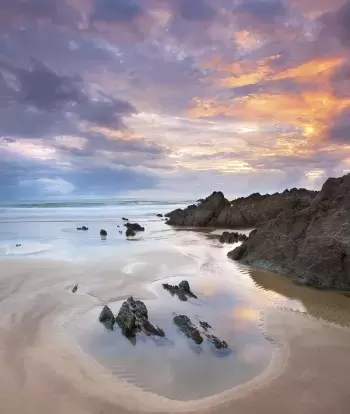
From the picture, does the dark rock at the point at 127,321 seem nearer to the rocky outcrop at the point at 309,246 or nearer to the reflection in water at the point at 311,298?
the reflection in water at the point at 311,298

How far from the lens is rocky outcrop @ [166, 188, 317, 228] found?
33.5m

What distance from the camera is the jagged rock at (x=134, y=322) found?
7.52 m

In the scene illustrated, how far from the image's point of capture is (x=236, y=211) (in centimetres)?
3447

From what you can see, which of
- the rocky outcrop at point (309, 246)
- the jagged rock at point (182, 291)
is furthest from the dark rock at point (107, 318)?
the rocky outcrop at point (309, 246)

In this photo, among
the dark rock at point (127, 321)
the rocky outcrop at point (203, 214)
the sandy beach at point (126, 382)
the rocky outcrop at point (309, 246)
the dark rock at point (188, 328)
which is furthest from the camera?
the rocky outcrop at point (203, 214)

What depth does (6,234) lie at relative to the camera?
25781 millimetres

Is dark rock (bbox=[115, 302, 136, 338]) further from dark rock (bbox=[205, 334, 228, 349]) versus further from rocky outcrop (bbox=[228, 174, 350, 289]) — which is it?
rocky outcrop (bbox=[228, 174, 350, 289])

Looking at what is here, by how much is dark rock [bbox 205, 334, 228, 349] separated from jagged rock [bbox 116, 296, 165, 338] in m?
1.01

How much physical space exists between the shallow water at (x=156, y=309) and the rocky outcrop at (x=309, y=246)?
69 centimetres

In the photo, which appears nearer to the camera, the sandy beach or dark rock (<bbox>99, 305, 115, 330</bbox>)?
the sandy beach

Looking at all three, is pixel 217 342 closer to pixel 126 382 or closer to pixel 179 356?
pixel 179 356

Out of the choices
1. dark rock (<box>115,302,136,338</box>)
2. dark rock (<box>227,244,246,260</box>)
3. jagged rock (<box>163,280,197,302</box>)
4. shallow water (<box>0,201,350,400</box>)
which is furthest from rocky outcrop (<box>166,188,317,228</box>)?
dark rock (<box>115,302,136,338</box>)

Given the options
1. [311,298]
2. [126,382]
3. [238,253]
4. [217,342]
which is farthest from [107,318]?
[238,253]

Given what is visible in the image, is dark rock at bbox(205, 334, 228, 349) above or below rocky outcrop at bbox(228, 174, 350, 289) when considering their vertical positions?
below
